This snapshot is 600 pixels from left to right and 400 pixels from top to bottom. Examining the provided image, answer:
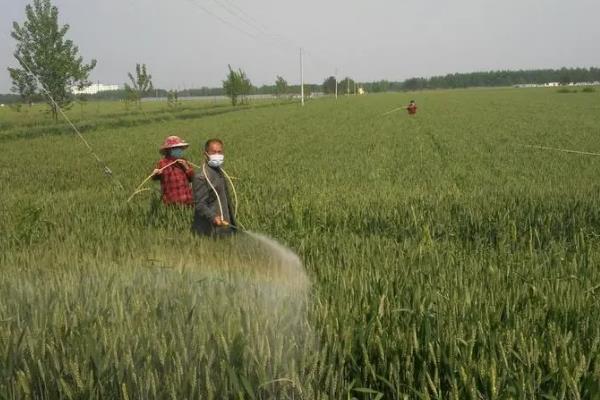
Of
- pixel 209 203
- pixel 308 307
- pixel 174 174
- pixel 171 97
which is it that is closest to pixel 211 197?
pixel 209 203

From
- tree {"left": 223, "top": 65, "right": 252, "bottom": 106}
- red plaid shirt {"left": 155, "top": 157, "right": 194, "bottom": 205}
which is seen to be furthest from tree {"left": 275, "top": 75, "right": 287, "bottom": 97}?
red plaid shirt {"left": 155, "top": 157, "right": 194, "bottom": 205}

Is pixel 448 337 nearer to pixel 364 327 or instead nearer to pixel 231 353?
pixel 364 327

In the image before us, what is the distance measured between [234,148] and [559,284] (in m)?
15.3

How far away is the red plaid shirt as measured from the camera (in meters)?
6.33

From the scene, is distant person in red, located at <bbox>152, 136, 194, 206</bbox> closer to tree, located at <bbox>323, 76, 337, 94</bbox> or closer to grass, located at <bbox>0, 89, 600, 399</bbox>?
grass, located at <bbox>0, 89, 600, 399</bbox>

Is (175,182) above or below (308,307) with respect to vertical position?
above

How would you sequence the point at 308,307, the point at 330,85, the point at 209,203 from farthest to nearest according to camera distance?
1. the point at 330,85
2. the point at 209,203
3. the point at 308,307

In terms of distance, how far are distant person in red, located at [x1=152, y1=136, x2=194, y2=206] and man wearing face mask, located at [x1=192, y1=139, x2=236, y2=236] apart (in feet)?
3.89

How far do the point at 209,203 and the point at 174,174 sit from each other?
1.50m

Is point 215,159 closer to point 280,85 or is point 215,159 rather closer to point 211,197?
point 211,197

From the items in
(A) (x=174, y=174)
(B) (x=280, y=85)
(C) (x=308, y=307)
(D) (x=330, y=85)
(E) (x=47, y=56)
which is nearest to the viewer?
(C) (x=308, y=307)

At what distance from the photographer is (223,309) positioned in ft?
8.31

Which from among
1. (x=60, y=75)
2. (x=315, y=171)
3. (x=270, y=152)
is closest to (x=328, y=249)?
(x=315, y=171)

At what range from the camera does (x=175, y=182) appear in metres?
6.42
